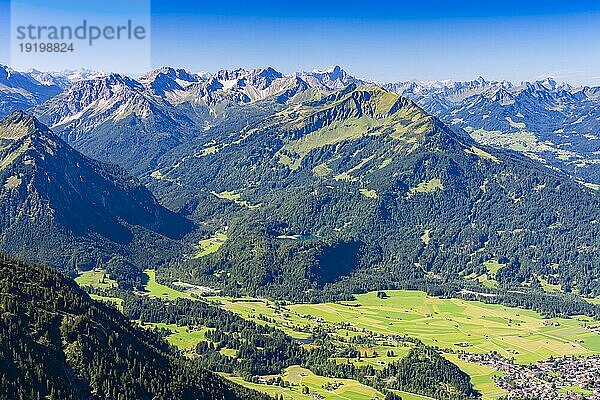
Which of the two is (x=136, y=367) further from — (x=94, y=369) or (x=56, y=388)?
(x=56, y=388)

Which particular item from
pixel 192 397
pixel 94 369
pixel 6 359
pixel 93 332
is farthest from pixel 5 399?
pixel 192 397

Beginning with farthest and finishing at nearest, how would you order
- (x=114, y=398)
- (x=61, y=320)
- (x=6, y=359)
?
(x=61, y=320), (x=114, y=398), (x=6, y=359)

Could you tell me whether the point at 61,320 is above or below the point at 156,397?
above

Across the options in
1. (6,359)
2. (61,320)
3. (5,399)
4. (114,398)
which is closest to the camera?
(5,399)

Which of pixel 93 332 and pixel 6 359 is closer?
pixel 6 359

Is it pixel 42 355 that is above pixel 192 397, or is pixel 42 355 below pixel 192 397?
above

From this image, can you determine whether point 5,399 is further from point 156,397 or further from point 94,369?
point 156,397

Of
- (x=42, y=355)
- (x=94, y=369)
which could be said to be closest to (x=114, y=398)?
(x=94, y=369)

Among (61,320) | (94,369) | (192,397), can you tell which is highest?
(61,320)

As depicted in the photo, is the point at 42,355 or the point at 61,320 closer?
the point at 42,355
